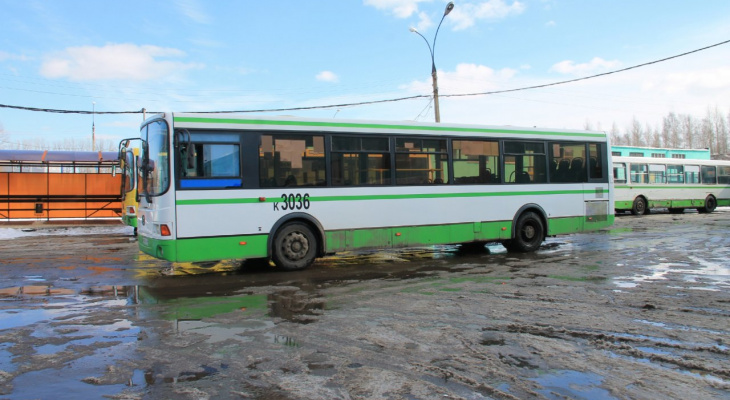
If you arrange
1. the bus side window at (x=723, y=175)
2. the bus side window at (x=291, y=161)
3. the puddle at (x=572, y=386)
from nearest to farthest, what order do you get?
the puddle at (x=572, y=386) → the bus side window at (x=291, y=161) → the bus side window at (x=723, y=175)

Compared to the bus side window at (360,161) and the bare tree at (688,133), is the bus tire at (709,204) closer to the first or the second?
the bus side window at (360,161)

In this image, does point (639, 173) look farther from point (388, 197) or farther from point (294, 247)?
point (294, 247)

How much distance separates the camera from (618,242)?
1452 cm

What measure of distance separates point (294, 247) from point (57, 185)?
2161cm

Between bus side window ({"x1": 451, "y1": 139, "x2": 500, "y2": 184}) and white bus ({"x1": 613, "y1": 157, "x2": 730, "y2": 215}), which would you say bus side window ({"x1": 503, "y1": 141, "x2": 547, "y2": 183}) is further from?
white bus ({"x1": 613, "y1": 157, "x2": 730, "y2": 215})

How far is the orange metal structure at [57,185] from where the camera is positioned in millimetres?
25391

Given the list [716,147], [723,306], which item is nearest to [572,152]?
[723,306]

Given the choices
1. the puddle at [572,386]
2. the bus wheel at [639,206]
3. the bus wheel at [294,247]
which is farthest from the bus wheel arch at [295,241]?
the bus wheel at [639,206]

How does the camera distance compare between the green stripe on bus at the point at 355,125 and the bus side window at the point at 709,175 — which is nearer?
the green stripe on bus at the point at 355,125

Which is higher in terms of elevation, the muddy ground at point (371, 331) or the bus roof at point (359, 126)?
the bus roof at point (359, 126)

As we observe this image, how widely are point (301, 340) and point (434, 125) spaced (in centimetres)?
730

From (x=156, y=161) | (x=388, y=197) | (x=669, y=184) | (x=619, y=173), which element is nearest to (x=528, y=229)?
(x=388, y=197)

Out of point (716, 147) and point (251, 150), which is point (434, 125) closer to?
point (251, 150)

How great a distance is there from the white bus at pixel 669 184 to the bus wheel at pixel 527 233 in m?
16.8
